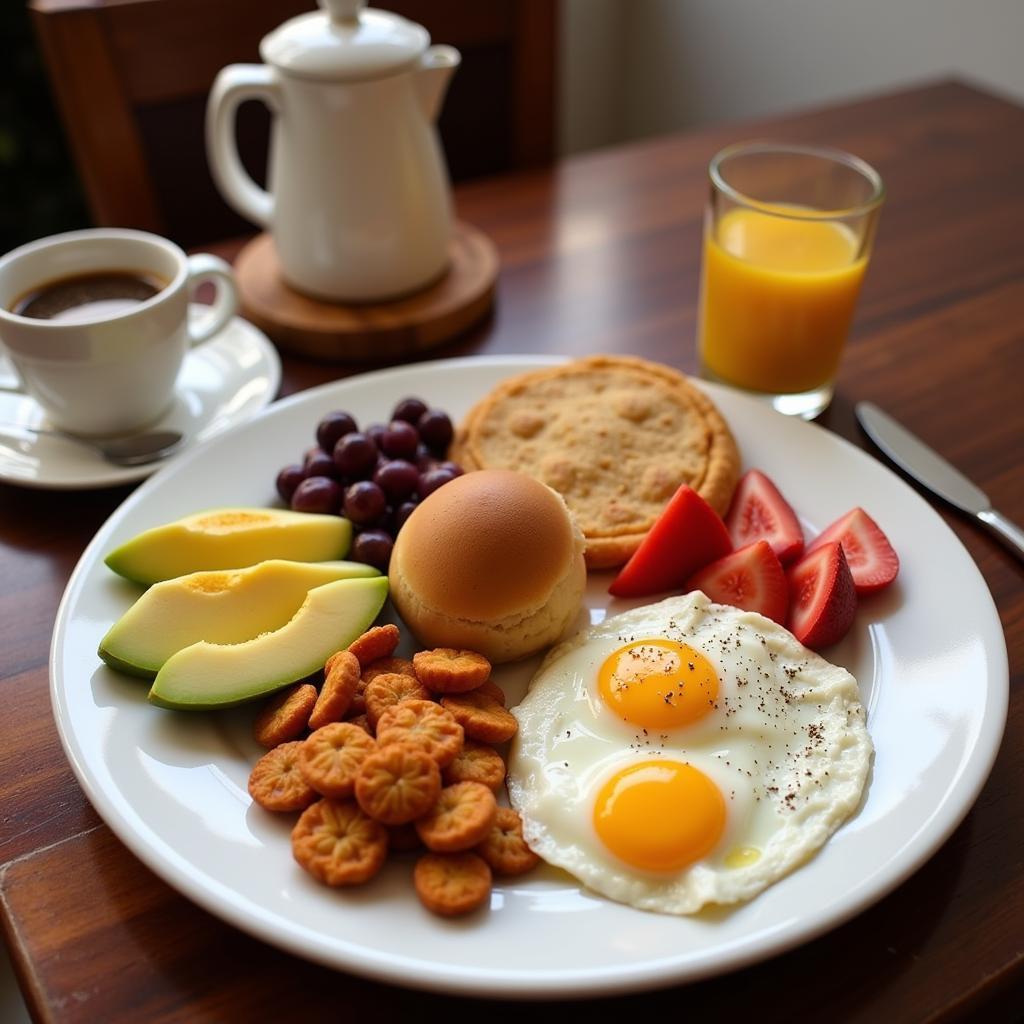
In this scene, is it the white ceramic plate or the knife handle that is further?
the knife handle

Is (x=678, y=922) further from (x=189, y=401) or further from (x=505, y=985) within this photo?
(x=189, y=401)

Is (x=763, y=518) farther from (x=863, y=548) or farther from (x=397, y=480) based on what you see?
(x=397, y=480)

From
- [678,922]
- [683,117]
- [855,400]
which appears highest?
[678,922]

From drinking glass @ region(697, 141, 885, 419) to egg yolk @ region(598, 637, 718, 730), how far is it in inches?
25.9

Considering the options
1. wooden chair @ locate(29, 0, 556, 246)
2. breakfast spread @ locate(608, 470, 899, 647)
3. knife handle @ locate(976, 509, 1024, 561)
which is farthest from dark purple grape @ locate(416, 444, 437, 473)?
wooden chair @ locate(29, 0, 556, 246)

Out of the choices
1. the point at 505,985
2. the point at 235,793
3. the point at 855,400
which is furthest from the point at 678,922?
the point at 855,400

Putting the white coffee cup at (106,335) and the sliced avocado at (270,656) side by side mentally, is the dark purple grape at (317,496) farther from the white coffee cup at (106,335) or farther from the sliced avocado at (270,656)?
the white coffee cup at (106,335)

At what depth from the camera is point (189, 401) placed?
1.76 meters

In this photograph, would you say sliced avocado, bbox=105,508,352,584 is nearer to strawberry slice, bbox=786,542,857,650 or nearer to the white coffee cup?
the white coffee cup

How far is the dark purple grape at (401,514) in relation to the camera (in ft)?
4.83

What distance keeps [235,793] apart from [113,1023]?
0.82 feet

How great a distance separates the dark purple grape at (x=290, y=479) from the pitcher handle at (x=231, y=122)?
2.15ft

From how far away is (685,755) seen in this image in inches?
45.8

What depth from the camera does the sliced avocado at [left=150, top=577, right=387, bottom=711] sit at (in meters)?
Result: 1.16
